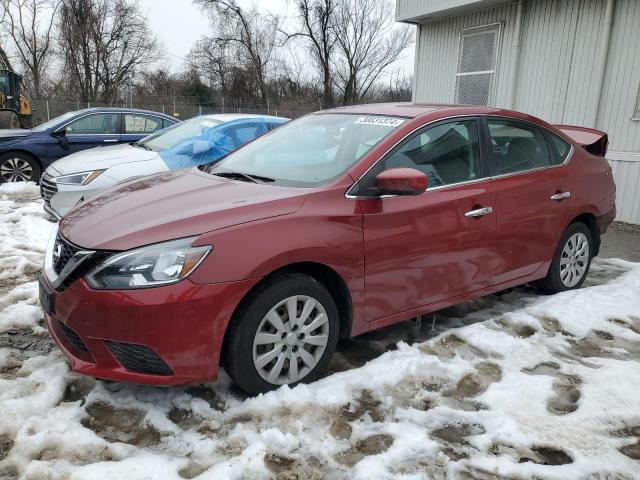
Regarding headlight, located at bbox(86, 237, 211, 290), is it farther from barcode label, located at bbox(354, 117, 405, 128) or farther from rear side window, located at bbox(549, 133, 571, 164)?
rear side window, located at bbox(549, 133, 571, 164)

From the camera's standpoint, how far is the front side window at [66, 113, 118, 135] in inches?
365

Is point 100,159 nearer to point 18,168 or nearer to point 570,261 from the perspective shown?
point 18,168

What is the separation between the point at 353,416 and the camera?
274 cm

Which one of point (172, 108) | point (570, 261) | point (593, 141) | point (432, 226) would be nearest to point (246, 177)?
point (432, 226)

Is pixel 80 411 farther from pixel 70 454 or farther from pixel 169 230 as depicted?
pixel 169 230

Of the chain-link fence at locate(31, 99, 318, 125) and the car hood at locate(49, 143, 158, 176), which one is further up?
the chain-link fence at locate(31, 99, 318, 125)

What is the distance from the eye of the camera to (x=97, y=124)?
9.39 meters

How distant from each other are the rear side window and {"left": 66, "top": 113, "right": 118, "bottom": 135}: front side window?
760 centimetres

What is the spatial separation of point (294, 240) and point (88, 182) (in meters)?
3.89

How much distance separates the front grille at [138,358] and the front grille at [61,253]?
0.52m

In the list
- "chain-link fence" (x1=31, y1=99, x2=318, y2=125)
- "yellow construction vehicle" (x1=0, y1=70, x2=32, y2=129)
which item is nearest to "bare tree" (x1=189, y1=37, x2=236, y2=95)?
"chain-link fence" (x1=31, y1=99, x2=318, y2=125)

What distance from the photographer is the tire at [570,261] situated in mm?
4398

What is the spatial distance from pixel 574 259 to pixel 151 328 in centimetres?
364

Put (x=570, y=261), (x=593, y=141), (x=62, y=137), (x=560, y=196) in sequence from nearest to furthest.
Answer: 1. (x=560, y=196)
2. (x=570, y=261)
3. (x=593, y=141)
4. (x=62, y=137)
